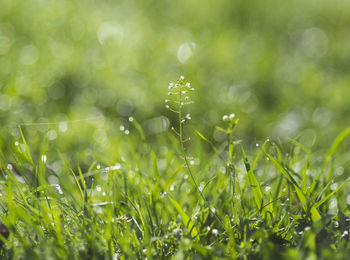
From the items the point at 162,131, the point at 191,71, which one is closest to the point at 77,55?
the point at 191,71

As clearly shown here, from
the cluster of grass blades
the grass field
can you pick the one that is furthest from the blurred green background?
the cluster of grass blades

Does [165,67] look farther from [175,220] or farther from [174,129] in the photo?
[175,220]

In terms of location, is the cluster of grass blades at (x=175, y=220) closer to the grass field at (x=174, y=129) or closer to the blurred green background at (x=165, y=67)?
the grass field at (x=174, y=129)

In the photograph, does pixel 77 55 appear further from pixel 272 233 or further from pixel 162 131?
pixel 272 233

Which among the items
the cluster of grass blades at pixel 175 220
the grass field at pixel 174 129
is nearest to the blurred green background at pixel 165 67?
the grass field at pixel 174 129

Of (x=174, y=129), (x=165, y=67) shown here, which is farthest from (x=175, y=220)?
(x=165, y=67)
